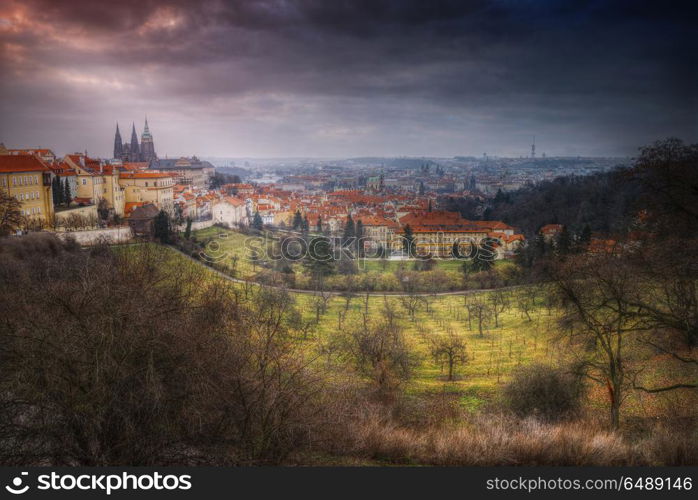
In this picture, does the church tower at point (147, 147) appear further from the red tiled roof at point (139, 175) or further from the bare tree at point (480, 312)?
the bare tree at point (480, 312)

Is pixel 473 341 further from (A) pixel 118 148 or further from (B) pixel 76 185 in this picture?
(B) pixel 76 185

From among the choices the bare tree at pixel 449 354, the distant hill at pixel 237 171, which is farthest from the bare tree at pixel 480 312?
the distant hill at pixel 237 171

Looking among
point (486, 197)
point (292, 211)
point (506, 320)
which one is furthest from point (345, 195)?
point (506, 320)

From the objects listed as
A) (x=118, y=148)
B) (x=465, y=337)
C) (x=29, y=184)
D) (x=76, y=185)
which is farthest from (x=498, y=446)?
(x=76, y=185)

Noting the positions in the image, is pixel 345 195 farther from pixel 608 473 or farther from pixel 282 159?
pixel 608 473

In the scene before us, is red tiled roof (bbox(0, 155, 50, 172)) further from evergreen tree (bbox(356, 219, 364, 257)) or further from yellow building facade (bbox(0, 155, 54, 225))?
evergreen tree (bbox(356, 219, 364, 257))

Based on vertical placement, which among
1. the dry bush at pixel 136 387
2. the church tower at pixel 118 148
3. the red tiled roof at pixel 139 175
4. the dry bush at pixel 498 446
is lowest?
the dry bush at pixel 498 446

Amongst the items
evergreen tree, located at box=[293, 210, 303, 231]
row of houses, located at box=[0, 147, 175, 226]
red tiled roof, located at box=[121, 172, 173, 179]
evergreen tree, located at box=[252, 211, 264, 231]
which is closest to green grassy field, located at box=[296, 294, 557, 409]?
evergreen tree, located at box=[293, 210, 303, 231]
